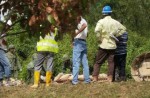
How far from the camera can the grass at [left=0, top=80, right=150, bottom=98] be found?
10148mm

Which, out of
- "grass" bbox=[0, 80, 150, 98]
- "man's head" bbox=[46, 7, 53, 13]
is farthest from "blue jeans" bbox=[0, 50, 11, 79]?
"man's head" bbox=[46, 7, 53, 13]

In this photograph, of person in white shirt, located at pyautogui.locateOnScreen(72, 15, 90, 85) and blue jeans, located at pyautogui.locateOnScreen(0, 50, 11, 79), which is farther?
blue jeans, located at pyautogui.locateOnScreen(0, 50, 11, 79)

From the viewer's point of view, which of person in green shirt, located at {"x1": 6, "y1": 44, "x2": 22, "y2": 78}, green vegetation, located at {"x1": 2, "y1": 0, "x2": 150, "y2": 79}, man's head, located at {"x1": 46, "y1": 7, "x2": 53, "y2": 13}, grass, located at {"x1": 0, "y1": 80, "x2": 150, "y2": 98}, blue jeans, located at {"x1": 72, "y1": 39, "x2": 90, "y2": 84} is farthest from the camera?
green vegetation, located at {"x1": 2, "y1": 0, "x2": 150, "y2": 79}

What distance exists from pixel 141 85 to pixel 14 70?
6.24 meters

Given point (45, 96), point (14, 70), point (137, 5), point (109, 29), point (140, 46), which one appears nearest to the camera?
point (45, 96)

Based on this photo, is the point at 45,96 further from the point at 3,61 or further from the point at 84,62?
the point at 3,61

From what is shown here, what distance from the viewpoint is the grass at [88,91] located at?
1015 centimetres

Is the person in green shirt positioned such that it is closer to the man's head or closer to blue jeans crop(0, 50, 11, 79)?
blue jeans crop(0, 50, 11, 79)

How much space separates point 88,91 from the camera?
34.1 feet

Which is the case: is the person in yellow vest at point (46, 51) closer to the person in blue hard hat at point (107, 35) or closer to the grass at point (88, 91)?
the grass at point (88, 91)

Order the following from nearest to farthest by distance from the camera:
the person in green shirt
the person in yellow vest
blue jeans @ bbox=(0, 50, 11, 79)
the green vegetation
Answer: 1. the person in yellow vest
2. blue jeans @ bbox=(0, 50, 11, 79)
3. the person in green shirt
4. the green vegetation

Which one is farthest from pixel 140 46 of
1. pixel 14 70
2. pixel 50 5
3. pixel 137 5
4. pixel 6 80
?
pixel 50 5

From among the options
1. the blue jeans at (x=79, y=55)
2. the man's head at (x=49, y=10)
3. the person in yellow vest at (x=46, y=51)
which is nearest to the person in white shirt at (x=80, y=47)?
the blue jeans at (x=79, y=55)

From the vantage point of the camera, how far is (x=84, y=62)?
36.3 feet
